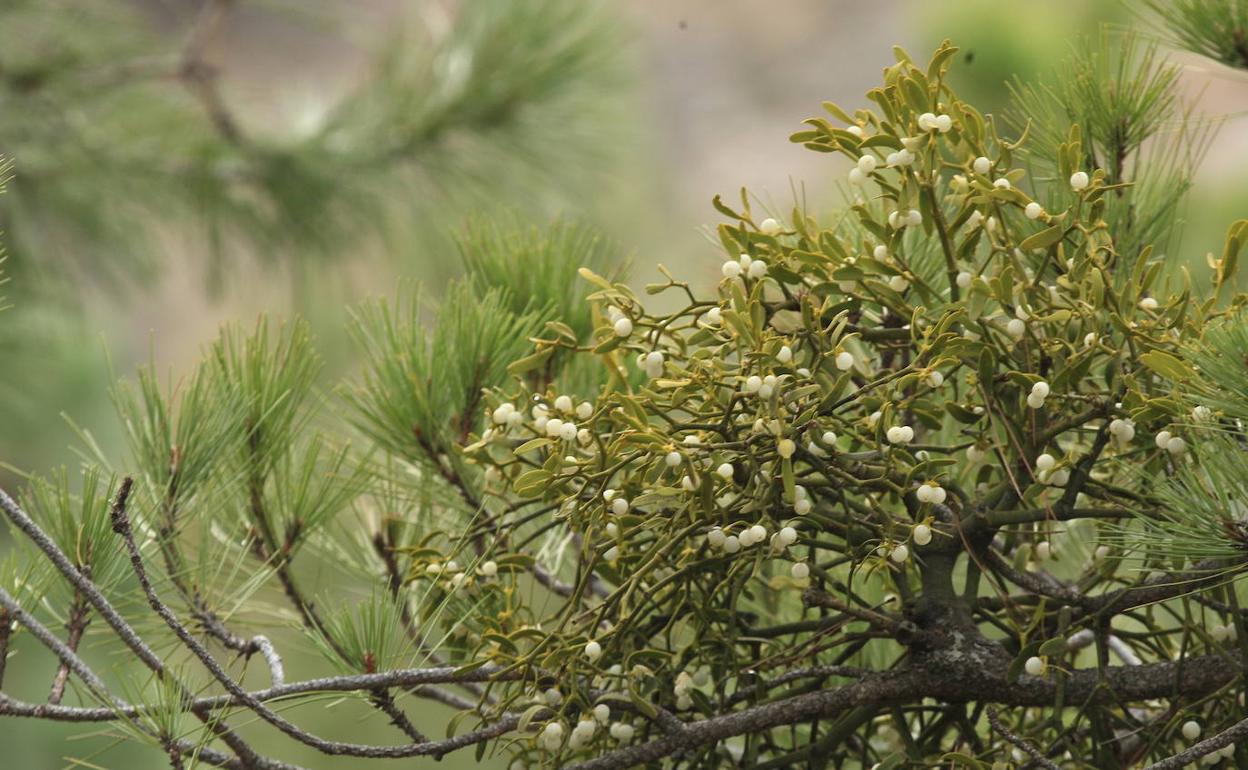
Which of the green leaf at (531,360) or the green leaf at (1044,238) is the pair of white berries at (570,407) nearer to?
the green leaf at (531,360)

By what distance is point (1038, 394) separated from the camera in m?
0.35

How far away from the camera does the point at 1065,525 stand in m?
0.53

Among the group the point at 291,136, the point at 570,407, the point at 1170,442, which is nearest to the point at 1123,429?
the point at 1170,442

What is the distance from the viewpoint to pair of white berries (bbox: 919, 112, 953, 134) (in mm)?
355

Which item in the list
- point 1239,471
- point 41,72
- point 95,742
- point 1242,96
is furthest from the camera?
point 1242,96

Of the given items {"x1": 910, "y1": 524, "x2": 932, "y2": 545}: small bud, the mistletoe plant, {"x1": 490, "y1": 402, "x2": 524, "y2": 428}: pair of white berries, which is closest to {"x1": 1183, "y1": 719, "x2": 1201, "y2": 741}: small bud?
the mistletoe plant

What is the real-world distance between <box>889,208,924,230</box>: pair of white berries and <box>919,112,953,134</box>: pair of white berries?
0.02 m

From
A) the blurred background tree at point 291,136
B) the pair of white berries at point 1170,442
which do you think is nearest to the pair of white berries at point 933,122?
the pair of white berries at point 1170,442

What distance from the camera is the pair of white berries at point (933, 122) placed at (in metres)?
0.36

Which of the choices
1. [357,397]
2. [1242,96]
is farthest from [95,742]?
[1242,96]

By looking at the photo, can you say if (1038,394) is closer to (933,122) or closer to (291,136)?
(933,122)

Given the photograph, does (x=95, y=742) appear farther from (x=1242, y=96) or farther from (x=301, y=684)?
(x=1242, y=96)

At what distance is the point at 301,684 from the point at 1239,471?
0.26 meters

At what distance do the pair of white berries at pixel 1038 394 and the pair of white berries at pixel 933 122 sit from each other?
0.07 m
